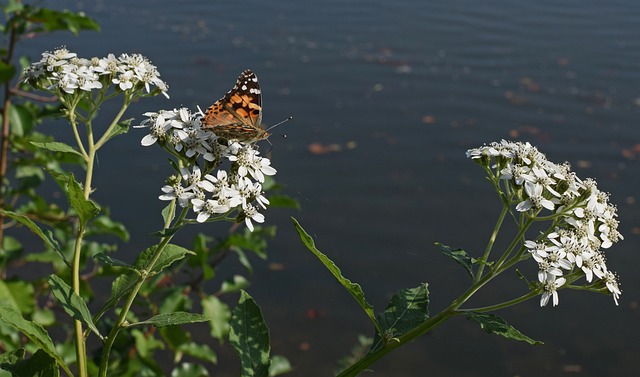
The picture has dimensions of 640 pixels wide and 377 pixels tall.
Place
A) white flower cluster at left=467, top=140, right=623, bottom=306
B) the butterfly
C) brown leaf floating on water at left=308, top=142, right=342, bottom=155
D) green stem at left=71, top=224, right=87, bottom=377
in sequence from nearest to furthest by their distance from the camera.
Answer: green stem at left=71, top=224, right=87, bottom=377 < white flower cluster at left=467, top=140, right=623, bottom=306 < the butterfly < brown leaf floating on water at left=308, top=142, right=342, bottom=155

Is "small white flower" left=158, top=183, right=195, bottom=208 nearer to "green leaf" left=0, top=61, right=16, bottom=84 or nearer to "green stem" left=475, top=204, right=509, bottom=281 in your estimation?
"green stem" left=475, top=204, right=509, bottom=281

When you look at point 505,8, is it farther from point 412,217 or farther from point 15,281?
point 15,281

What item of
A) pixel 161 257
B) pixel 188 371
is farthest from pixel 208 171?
pixel 188 371

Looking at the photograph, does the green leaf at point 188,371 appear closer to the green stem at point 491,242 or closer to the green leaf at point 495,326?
the green stem at point 491,242

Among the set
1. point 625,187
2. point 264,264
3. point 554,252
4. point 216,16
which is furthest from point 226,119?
point 216,16

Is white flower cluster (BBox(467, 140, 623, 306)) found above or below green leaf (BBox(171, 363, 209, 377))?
above

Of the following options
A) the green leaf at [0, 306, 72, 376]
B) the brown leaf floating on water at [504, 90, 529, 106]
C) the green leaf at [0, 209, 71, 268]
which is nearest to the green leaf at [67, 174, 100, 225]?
the green leaf at [0, 209, 71, 268]
